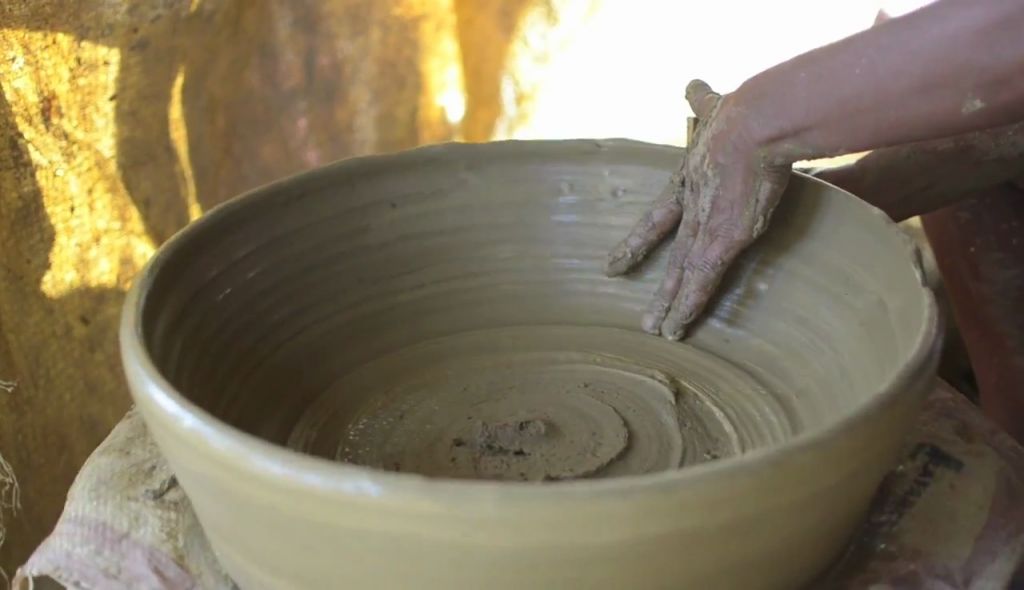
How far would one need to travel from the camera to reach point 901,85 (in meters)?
0.87

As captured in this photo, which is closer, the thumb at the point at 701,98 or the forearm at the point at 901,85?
the forearm at the point at 901,85

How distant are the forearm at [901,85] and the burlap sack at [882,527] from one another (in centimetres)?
33

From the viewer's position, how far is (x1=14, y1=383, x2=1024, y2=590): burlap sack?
830 mm

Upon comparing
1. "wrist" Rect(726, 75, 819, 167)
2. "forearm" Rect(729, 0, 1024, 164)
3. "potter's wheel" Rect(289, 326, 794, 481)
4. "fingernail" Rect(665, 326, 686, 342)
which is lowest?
"potter's wheel" Rect(289, 326, 794, 481)

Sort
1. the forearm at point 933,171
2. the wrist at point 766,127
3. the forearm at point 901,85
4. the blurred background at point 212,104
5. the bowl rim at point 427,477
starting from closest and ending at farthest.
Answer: the bowl rim at point 427,477, the forearm at point 901,85, the wrist at point 766,127, the forearm at point 933,171, the blurred background at point 212,104

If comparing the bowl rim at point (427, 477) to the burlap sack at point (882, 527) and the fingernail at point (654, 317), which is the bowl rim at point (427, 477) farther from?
the fingernail at point (654, 317)

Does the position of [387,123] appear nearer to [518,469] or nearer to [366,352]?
[366,352]

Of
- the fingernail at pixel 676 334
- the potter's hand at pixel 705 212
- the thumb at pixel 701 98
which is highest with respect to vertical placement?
the thumb at pixel 701 98

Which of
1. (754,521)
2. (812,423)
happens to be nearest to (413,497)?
(754,521)

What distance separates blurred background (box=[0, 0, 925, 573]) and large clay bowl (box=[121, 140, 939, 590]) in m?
0.53

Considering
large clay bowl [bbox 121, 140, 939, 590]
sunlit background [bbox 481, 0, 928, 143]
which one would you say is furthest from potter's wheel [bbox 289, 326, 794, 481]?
sunlit background [bbox 481, 0, 928, 143]

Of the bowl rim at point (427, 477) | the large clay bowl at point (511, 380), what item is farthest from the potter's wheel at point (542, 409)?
the bowl rim at point (427, 477)

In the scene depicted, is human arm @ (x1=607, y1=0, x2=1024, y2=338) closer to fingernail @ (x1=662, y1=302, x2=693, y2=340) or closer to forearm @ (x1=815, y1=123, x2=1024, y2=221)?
fingernail @ (x1=662, y1=302, x2=693, y2=340)

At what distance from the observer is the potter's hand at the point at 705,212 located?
103cm
